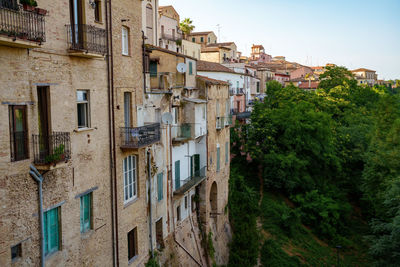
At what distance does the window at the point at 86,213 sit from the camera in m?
14.1

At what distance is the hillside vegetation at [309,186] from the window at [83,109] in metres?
19.2

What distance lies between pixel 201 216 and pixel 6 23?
18.9m

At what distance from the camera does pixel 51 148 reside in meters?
11.8

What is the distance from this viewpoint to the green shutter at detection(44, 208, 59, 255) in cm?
1235

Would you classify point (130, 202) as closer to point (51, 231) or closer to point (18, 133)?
point (51, 231)

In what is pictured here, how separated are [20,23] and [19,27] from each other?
0.57ft

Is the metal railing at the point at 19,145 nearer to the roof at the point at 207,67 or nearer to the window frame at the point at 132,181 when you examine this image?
the window frame at the point at 132,181

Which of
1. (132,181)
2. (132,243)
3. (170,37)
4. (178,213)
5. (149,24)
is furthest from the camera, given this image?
(170,37)

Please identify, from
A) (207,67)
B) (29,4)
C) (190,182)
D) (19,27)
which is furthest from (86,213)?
(207,67)

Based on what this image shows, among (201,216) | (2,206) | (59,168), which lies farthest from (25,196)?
(201,216)

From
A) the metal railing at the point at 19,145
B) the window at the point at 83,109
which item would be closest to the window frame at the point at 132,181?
the window at the point at 83,109

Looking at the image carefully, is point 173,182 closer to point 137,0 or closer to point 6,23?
point 137,0

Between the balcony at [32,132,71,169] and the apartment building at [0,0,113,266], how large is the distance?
29mm

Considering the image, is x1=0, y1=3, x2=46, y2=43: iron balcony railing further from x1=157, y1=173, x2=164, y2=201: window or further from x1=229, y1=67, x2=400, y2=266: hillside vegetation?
x1=229, y1=67, x2=400, y2=266: hillside vegetation
